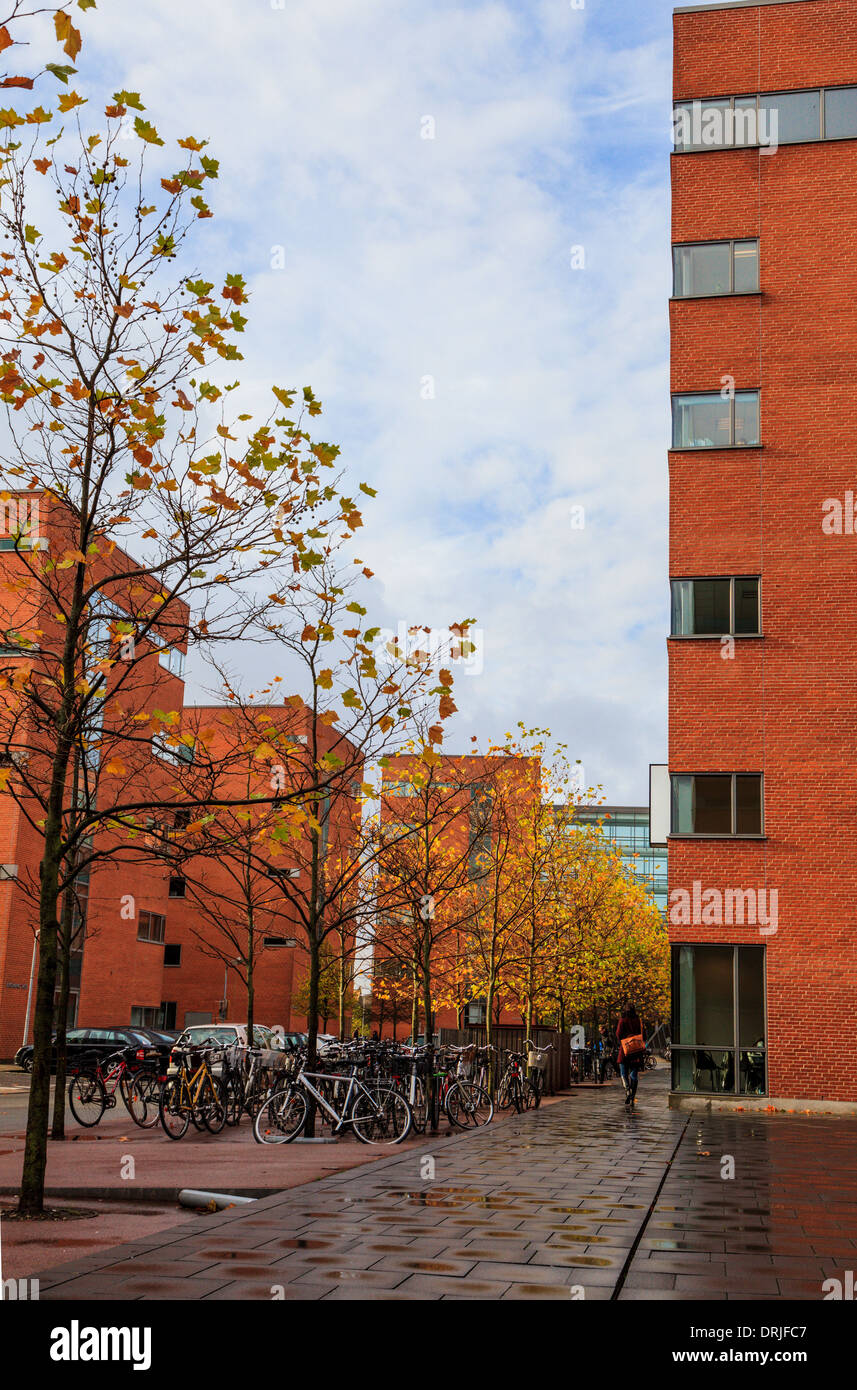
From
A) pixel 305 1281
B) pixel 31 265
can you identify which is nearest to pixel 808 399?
pixel 31 265

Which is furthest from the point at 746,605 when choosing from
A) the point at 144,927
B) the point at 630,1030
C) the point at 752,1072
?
the point at 144,927

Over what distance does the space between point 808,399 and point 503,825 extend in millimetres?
11127

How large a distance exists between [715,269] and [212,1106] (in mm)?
19520

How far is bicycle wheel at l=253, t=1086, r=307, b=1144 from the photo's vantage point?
1455 centimetres

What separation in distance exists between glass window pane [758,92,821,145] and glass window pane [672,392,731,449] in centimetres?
583

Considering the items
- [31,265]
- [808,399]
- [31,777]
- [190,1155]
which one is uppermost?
[808,399]

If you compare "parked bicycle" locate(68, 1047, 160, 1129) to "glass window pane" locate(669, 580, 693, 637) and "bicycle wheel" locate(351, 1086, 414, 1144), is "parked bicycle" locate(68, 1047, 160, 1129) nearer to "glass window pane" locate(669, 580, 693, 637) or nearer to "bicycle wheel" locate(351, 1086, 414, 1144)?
"bicycle wheel" locate(351, 1086, 414, 1144)

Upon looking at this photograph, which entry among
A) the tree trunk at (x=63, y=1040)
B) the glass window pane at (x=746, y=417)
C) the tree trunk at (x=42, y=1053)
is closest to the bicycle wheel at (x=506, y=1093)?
the tree trunk at (x=63, y=1040)

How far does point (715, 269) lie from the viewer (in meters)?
26.5

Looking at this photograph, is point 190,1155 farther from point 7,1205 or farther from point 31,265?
point 31,265

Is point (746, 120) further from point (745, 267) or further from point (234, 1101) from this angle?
point (234, 1101)

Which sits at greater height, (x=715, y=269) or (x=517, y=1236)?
(x=715, y=269)

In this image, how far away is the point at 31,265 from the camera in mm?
10219

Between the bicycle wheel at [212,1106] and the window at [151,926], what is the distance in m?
39.8
